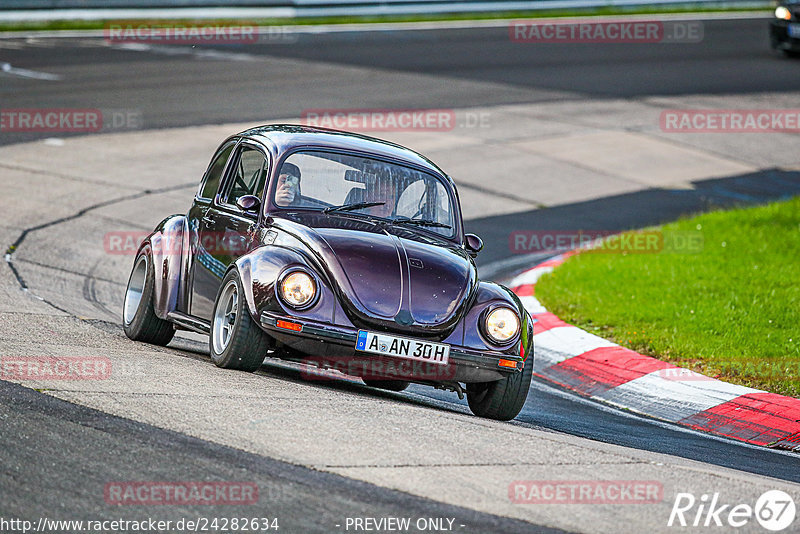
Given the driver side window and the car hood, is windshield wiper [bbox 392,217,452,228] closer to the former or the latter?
the car hood

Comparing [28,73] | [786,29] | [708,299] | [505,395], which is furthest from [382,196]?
[786,29]

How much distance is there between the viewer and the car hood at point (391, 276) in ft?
21.9

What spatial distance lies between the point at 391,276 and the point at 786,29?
22963 mm

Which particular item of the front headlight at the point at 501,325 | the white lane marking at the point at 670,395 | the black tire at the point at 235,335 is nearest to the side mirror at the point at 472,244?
the front headlight at the point at 501,325

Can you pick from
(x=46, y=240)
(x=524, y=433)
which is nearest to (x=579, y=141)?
(x=46, y=240)

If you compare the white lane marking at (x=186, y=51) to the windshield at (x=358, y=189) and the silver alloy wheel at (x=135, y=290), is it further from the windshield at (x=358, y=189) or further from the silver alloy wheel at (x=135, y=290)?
the windshield at (x=358, y=189)

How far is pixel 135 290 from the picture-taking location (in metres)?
8.52

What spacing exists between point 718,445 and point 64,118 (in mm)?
12558

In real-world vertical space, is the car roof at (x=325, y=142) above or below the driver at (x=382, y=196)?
above

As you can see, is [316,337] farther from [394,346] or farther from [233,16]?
[233,16]

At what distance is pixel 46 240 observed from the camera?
1148cm

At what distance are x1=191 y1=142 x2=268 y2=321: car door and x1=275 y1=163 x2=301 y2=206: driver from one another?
0.15 meters

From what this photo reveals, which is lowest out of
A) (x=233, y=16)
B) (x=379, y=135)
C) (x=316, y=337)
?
(x=316, y=337)

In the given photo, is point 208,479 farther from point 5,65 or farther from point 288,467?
point 5,65
